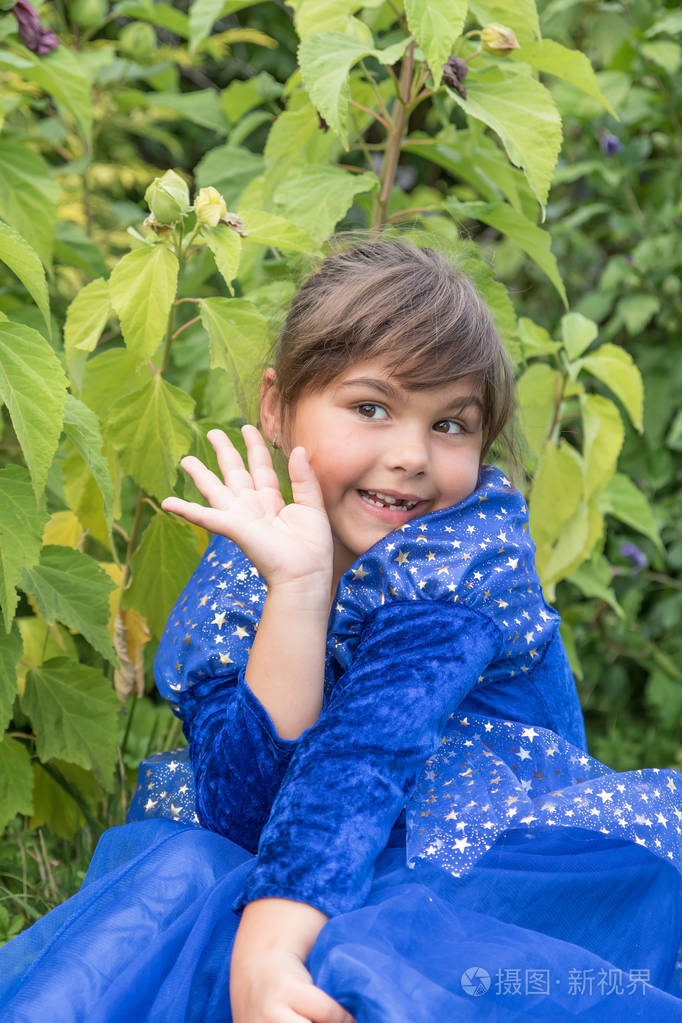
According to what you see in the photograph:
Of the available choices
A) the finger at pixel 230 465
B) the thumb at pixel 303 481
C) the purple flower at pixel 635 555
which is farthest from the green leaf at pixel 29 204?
the purple flower at pixel 635 555

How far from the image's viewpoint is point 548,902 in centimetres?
113

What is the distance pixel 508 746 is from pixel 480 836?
170mm

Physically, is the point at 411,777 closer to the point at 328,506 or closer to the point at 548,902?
the point at 548,902

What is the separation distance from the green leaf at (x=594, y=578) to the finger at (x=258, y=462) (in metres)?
1.03

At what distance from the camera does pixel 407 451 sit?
129 cm

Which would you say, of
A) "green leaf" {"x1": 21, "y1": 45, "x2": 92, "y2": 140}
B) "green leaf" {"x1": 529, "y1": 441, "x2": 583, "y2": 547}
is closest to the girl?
"green leaf" {"x1": 529, "y1": 441, "x2": 583, "y2": 547}

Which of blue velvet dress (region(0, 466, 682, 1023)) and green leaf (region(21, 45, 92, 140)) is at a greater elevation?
green leaf (region(21, 45, 92, 140))

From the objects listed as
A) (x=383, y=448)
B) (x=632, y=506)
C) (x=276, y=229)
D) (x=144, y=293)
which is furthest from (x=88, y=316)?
(x=632, y=506)

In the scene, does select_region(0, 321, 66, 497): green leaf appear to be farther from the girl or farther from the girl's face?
the girl's face

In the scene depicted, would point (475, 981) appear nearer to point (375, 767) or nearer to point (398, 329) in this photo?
point (375, 767)

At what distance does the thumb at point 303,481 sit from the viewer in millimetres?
1280

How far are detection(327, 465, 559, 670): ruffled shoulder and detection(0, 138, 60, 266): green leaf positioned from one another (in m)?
0.78

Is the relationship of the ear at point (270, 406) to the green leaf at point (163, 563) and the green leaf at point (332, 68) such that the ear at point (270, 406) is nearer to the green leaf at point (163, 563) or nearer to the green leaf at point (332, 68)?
the green leaf at point (163, 563)

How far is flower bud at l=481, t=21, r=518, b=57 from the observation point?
5.18ft
